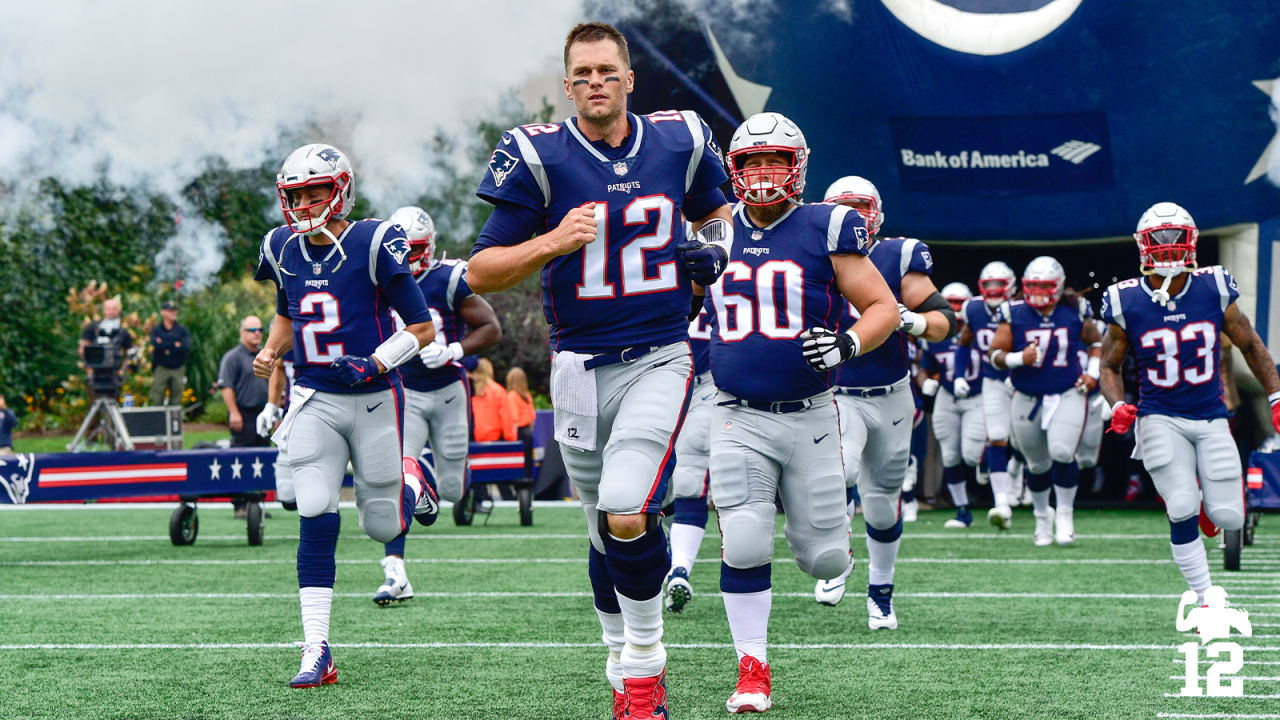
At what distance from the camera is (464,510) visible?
1178 cm

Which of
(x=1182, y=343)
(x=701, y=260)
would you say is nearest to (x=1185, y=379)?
(x=1182, y=343)

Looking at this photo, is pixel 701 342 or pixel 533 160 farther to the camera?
pixel 701 342

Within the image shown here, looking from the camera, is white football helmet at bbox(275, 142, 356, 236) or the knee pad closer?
the knee pad

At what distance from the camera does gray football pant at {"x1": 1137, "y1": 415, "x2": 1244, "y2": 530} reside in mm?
6316

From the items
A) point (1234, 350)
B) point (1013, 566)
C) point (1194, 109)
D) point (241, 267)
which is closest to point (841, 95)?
point (1194, 109)

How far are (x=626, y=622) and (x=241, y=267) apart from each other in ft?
63.1

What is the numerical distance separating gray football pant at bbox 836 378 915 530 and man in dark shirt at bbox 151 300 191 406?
11729mm

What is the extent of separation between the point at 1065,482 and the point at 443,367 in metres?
4.90

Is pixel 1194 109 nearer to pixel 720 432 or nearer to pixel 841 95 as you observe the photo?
pixel 841 95

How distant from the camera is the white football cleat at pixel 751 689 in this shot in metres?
4.44

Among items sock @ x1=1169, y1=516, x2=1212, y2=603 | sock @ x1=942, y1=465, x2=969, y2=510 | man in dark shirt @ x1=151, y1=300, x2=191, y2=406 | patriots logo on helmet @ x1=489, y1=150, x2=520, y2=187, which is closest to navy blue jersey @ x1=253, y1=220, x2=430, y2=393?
patriots logo on helmet @ x1=489, y1=150, x2=520, y2=187

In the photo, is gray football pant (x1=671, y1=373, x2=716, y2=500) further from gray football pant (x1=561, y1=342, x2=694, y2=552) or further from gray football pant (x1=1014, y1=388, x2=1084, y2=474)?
gray football pant (x1=1014, y1=388, x2=1084, y2=474)

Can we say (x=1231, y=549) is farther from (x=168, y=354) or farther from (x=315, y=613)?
(x=168, y=354)

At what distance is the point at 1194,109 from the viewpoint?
38.0ft
